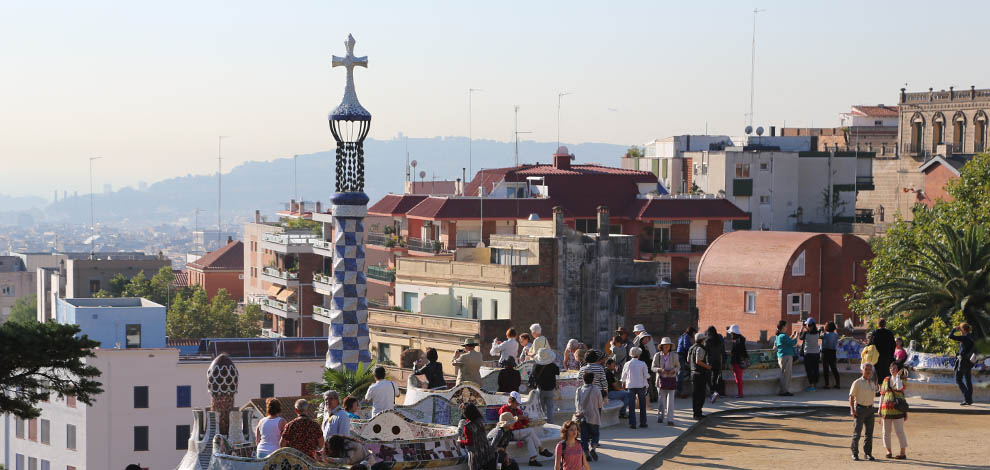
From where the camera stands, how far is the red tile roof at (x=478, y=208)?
7244cm

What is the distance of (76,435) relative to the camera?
63.2 metres

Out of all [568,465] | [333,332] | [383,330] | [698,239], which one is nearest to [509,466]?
[568,465]

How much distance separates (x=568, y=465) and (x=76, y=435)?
168 ft

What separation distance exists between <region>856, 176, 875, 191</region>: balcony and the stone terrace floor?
70.8m

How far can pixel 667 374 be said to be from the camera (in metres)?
21.1

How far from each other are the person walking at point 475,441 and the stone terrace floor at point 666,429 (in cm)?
185

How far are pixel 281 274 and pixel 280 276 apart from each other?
19cm

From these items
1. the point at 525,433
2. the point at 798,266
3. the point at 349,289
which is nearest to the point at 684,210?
the point at 798,266

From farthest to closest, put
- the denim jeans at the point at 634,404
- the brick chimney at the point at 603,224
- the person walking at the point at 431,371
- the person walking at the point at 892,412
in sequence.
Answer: the brick chimney at the point at 603,224 → the denim jeans at the point at 634,404 → the person walking at the point at 431,371 → the person walking at the point at 892,412

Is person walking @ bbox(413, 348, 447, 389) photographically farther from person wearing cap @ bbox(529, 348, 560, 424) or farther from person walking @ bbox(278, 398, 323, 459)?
person walking @ bbox(278, 398, 323, 459)

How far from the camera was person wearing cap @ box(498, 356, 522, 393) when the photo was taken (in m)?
19.4

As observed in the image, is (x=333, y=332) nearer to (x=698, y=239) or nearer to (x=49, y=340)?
(x=49, y=340)

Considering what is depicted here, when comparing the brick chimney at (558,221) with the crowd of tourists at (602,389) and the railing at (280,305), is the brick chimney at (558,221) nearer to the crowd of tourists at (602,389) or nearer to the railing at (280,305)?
the crowd of tourists at (602,389)

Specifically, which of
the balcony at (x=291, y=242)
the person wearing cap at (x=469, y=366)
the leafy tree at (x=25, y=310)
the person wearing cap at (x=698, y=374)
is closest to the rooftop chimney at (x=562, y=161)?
the balcony at (x=291, y=242)
